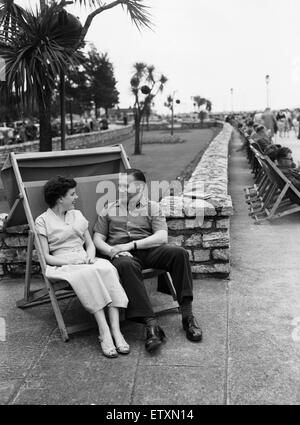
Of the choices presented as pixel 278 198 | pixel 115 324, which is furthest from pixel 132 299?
pixel 278 198

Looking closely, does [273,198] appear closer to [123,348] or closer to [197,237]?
[197,237]

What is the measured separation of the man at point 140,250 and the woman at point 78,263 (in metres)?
0.08

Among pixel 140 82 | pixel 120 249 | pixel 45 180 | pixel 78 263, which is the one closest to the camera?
pixel 78 263

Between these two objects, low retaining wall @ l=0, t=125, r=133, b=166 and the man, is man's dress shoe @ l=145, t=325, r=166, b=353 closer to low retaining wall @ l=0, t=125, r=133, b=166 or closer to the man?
the man

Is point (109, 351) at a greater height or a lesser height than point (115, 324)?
lesser

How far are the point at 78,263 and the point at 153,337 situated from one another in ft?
2.40

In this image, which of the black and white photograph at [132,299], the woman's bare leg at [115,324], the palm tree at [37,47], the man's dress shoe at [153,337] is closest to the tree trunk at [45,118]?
the palm tree at [37,47]

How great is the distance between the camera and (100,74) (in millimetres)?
47594

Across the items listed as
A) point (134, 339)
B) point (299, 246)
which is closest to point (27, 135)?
point (299, 246)

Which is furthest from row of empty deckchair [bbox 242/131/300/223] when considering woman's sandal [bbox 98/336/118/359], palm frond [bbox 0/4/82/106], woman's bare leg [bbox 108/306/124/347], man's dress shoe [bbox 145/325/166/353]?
woman's sandal [bbox 98/336/118/359]

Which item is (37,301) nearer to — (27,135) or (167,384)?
(167,384)

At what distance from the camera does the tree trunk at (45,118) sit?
7711 mm

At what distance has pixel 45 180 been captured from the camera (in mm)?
4078
